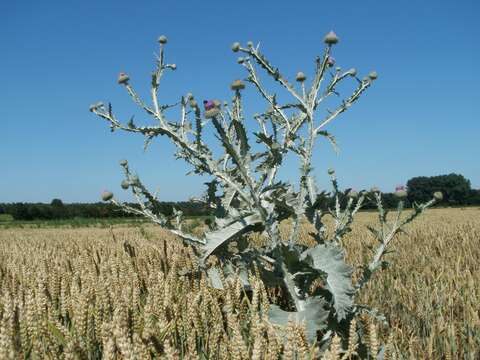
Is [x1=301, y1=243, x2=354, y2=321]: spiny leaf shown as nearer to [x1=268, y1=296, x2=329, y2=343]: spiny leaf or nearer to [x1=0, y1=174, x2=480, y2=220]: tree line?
[x1=268, y1=296, x2=329, y2=343]: spiny leaf

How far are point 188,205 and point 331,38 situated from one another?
1.23 metres

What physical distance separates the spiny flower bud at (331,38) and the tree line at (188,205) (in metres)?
0.74

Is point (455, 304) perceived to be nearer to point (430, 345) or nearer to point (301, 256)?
point (430, 345)

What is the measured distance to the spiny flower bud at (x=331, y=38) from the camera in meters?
2.13

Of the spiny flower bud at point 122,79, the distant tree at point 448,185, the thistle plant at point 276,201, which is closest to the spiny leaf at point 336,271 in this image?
the thistle plant at point 276,201

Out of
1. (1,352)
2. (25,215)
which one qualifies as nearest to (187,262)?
(1,352)

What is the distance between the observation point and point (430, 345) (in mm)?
1905

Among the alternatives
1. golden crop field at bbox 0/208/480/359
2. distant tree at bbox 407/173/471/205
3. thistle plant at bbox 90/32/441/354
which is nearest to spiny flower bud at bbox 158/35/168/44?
thistle plant at bbox 90/32/441/354

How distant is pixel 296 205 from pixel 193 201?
0.74 m

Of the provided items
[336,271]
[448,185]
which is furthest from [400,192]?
[448,185]

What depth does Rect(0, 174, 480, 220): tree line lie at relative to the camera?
2.72 metres

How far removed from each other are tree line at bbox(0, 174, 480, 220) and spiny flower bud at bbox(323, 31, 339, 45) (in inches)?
29.1

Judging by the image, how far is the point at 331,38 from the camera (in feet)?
7.02

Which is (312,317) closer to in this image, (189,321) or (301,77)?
(189,321)
